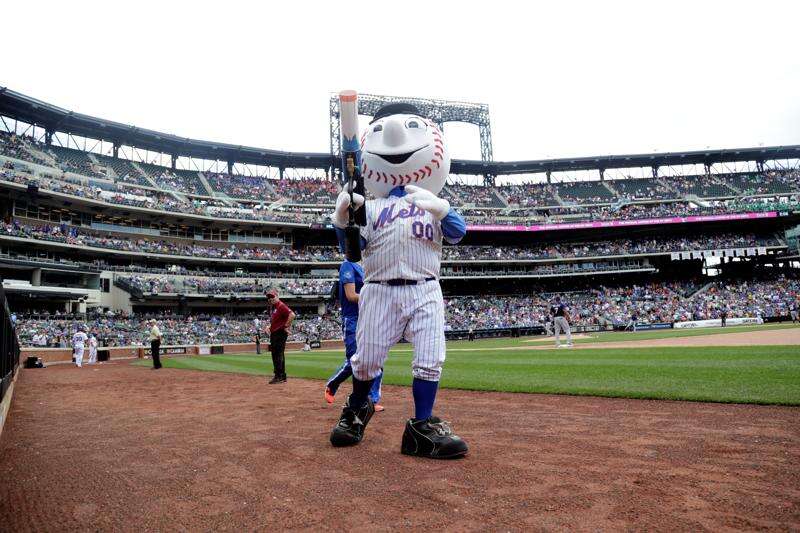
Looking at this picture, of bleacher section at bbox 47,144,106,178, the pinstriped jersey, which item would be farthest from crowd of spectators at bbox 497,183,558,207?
the pinstriped jersey

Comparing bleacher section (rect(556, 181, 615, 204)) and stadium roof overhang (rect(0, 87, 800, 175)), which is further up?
stadium roof overhang (rect(0, 87, 800, 175))

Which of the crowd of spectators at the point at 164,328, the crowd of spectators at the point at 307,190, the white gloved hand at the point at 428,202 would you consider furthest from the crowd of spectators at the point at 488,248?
the white gloved hand at the point at 428,202

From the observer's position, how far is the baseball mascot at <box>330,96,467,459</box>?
142 inches

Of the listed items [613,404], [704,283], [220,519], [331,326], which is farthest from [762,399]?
[704,283]

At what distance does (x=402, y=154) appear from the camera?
4.02m

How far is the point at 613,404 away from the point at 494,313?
3415 cm

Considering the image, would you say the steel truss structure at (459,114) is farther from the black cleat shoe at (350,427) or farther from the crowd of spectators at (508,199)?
the black cleat shoe at (350,427)

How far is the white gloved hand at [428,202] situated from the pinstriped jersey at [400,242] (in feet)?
0.42

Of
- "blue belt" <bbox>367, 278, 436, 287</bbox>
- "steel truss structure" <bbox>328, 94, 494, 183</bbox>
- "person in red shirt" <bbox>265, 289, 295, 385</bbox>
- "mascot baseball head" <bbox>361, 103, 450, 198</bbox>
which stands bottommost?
"person in red shirt" <bbox>265, 289, 295, 385</bbox>

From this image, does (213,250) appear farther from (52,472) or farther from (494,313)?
(52,472)

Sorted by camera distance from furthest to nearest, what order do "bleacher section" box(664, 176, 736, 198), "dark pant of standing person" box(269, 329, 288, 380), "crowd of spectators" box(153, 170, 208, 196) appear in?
"bleacher section" box(664, 176, 736, 198)
"crowd of spectators" box(153, 170, 208, 196)
"dark pant of standing person" box(269, 329, 288, 380)

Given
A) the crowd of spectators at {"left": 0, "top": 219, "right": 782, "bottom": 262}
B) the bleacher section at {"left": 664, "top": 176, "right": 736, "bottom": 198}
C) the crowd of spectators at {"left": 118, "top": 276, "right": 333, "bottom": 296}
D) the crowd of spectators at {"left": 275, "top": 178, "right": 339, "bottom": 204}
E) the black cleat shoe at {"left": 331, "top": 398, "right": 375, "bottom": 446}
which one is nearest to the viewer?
the black cleat shoe at {"left": 331, "top": 398, "right": 375, "bottom": 446}

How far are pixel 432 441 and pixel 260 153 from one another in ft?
155

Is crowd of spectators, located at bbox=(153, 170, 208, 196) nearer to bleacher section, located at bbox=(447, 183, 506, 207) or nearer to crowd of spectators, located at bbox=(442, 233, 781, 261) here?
crowd of spectators, located at bbox=(442, 233, 781, 261)
